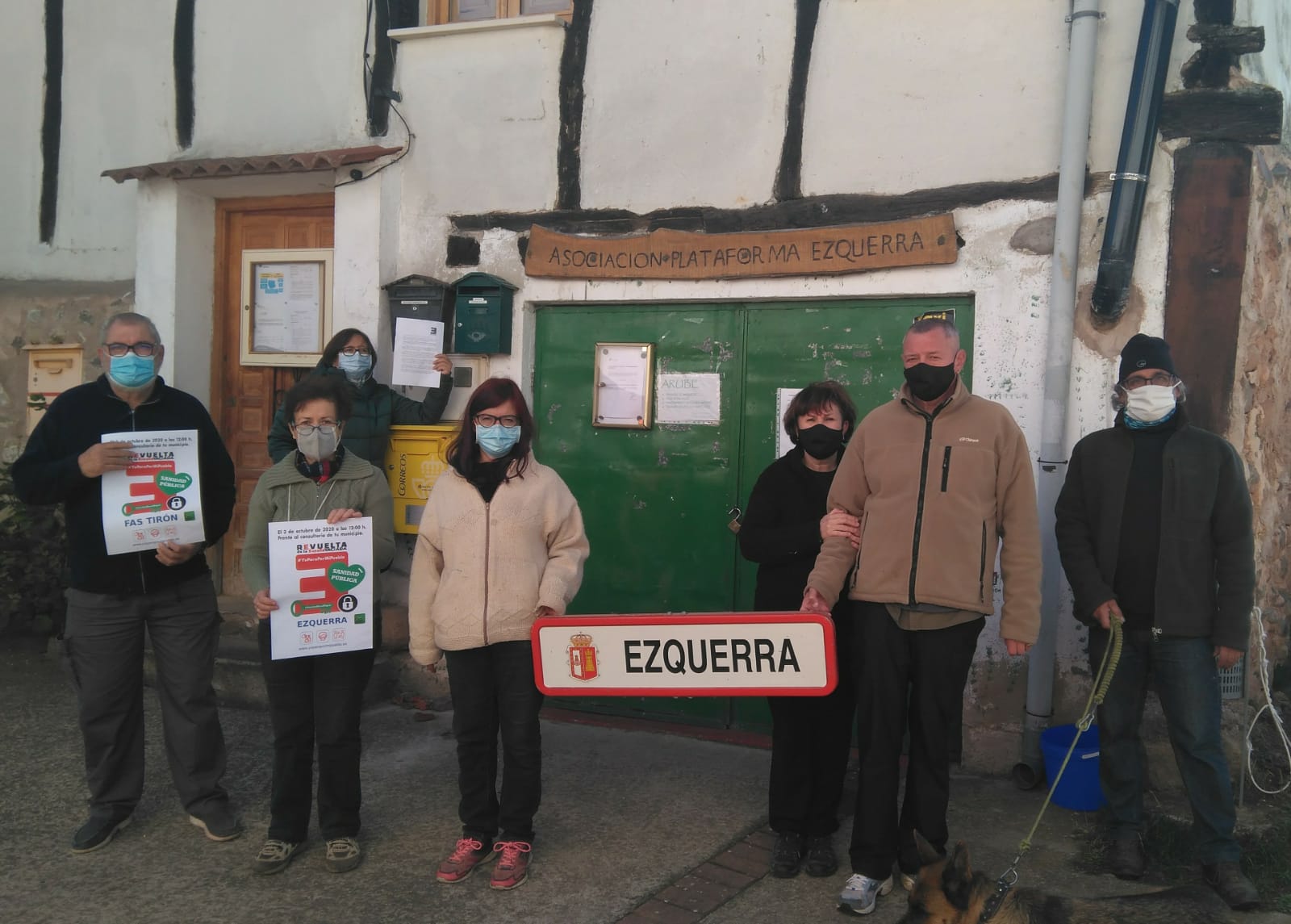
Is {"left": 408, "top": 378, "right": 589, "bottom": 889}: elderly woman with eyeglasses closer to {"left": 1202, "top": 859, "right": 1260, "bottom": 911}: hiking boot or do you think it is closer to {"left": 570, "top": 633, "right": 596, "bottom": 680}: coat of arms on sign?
{"left": 570, "top": 633, "right": 596, "bottom": 680}: coat of arms on sign

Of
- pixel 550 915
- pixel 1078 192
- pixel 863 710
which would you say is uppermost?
pixel 1078 192

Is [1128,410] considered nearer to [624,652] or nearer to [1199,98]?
[1199,98]

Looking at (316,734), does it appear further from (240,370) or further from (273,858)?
(240,370)

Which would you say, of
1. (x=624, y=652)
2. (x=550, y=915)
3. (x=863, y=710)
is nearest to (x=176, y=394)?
(x=624, y=652)

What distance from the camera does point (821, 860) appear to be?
4.08 metres

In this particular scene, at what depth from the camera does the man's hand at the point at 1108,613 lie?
401cm

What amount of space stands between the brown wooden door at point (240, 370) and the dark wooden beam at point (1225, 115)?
16.4ft

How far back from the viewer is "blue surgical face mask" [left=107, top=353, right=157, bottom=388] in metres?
4.22

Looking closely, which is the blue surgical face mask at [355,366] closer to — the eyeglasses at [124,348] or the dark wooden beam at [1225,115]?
the eyeglasses at [124,348]

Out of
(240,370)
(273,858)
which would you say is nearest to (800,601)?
(273,858)

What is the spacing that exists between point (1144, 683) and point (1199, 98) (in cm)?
251

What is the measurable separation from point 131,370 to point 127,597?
0.90m

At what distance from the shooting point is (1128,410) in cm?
414

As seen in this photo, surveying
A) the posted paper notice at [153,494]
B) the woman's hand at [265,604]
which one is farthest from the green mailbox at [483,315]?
the woman's hand at [265,604]
